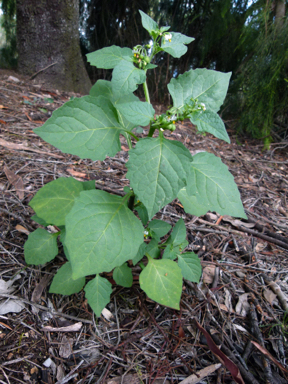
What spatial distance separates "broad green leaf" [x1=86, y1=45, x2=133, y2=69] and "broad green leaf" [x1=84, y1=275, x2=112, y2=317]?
1.17 m

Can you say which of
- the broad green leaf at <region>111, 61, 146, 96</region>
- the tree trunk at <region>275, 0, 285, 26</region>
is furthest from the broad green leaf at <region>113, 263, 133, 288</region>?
the tree trunk at <region>275, 0, 285, 26</region>

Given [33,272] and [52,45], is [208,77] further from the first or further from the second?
[52,45]

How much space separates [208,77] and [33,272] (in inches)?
61.2

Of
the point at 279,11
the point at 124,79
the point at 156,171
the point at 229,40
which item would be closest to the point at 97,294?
the point at 156,171

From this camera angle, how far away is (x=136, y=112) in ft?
3.64

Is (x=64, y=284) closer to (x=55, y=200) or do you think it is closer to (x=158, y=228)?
(x=55, y=200)

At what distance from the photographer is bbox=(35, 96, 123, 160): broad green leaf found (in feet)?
3.51

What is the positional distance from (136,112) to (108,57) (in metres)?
A: 0.35

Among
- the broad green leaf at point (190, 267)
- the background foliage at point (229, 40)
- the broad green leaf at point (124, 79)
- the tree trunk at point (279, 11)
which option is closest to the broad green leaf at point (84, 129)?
the broad green leaf at point (124, 79)

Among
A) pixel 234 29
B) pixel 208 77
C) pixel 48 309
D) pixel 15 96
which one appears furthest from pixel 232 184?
pixel 234 29

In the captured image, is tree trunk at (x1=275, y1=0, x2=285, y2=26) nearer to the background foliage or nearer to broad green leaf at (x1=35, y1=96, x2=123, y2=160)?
the background foliage

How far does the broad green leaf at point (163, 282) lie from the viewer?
1217 millimetres

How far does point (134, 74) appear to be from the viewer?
1103mm

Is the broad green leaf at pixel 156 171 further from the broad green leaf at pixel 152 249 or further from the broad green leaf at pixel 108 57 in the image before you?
the broad green leaf at pixel 152 249
